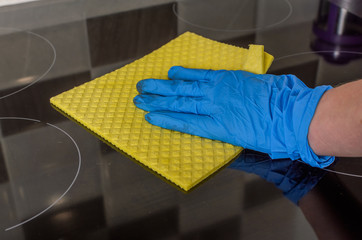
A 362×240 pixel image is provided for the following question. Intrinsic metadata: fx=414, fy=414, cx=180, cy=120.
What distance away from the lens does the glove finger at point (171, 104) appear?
897 millimetres

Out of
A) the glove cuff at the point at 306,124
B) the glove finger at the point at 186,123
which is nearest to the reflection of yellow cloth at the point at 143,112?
the glove finger at the point at 186,123

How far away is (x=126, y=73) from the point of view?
Result: 3.42ft

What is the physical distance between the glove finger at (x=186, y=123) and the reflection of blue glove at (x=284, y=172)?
86 millimetres

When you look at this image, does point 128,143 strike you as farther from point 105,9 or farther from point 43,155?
point 105,9

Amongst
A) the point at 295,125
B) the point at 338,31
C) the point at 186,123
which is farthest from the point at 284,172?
the point at 338,31

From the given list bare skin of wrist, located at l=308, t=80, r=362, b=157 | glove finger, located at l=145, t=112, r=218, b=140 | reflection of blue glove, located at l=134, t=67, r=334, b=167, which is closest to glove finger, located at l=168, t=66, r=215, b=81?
reflection of blue glove, located at l=134, t=67, r=334, b=167

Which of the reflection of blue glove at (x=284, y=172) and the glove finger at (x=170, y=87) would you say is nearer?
the reflection of blue glove at (x=284, y=172)

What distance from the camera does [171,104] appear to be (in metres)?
0.91

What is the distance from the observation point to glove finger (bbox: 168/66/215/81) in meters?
0.98

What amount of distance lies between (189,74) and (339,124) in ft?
1.23

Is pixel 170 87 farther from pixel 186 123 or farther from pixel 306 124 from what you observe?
pixel 306 124

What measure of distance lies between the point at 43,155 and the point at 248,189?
0.39m

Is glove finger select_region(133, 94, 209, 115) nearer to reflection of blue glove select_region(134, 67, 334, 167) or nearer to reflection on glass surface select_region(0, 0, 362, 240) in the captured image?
reflection of blue glove select_region(134, 67, 334, 167)

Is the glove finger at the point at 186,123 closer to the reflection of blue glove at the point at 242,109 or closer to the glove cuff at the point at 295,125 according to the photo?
the reflection of blue glove at the point at 242,109
